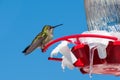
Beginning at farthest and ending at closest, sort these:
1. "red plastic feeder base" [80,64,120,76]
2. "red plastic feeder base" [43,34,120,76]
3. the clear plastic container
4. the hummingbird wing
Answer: the hummingbird wing, the clear plastic container, "red plastic feeder base" [80,64,120,76], "red plastic feeder base" [43,34,120,76]

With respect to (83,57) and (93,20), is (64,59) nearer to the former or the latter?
(83,57)

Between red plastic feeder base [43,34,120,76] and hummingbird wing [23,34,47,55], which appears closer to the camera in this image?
red plastic feeder base [43,34,120,76]

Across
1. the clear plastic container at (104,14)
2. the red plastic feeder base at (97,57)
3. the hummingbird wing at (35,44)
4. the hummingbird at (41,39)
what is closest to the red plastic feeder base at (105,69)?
the red plastic feeder base at (97,57)

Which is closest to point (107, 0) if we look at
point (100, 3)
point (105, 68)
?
point (100, 3)

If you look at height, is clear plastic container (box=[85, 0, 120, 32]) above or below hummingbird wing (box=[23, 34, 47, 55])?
above

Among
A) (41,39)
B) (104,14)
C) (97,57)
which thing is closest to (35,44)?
(41,39)

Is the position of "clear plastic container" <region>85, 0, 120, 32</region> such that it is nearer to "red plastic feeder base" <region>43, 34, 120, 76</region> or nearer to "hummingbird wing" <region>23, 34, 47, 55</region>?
"red plastic feeder base" <region>43, 34, 120, 76</region>

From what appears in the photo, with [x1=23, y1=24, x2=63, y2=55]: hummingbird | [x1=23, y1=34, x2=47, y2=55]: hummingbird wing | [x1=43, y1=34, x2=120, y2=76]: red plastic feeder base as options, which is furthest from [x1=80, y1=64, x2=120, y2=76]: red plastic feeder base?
[x1=23, y1=34, x2=47, y2=55]: hummingbird wing

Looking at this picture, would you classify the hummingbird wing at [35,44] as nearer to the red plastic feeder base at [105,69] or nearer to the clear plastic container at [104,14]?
the clear plastic container at [104,14]
